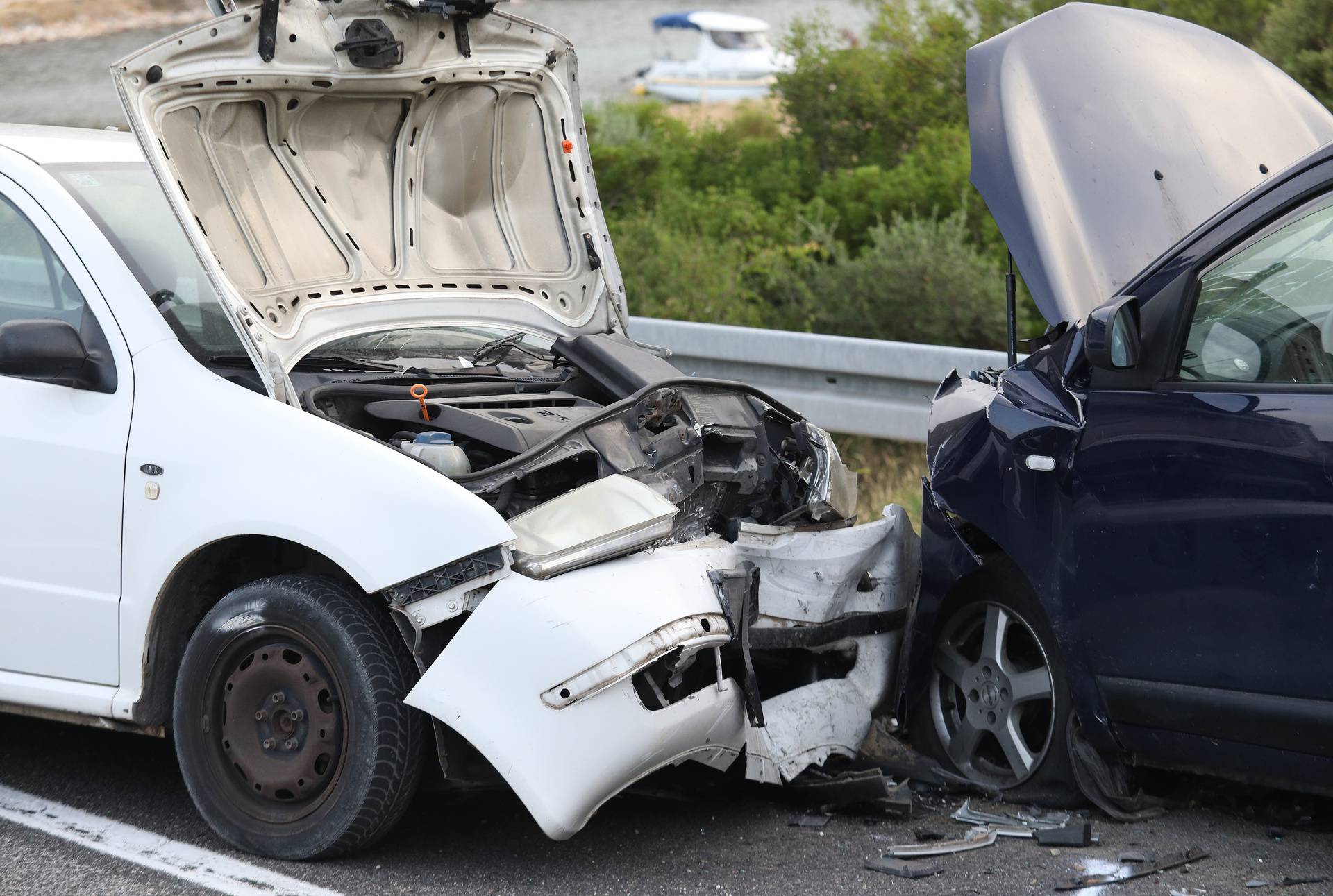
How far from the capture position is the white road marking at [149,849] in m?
3.93

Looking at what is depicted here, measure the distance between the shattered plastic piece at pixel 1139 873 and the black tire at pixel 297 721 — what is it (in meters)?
1.74

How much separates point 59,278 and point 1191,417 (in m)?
3.27

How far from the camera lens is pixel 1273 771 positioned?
3.74 metres

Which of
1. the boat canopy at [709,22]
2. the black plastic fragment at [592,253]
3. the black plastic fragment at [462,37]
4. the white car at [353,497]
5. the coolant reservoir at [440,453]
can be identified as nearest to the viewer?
the white car at [353,497]

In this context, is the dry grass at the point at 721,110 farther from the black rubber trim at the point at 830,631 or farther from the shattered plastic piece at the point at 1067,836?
the shattered plastic piece at the point at 1067,836

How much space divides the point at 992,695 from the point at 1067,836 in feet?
1.92

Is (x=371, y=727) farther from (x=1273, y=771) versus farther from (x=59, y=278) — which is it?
(x=1273, y=771)

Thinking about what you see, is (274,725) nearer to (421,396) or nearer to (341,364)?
(421,396)

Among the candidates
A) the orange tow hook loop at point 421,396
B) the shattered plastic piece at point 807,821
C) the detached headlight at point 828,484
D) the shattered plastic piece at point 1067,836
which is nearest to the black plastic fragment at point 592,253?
the detached headlight at point 828,484

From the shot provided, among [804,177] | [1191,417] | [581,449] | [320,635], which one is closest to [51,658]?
[320,635]

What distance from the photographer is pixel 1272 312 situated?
151 inches

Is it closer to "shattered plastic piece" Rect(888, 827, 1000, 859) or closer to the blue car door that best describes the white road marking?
"shattered plastic piece" Rect(888, 827, 1000, 859)

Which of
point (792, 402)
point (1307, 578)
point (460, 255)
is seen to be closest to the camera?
point (1307, 578)

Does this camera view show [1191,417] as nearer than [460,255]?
Yes
